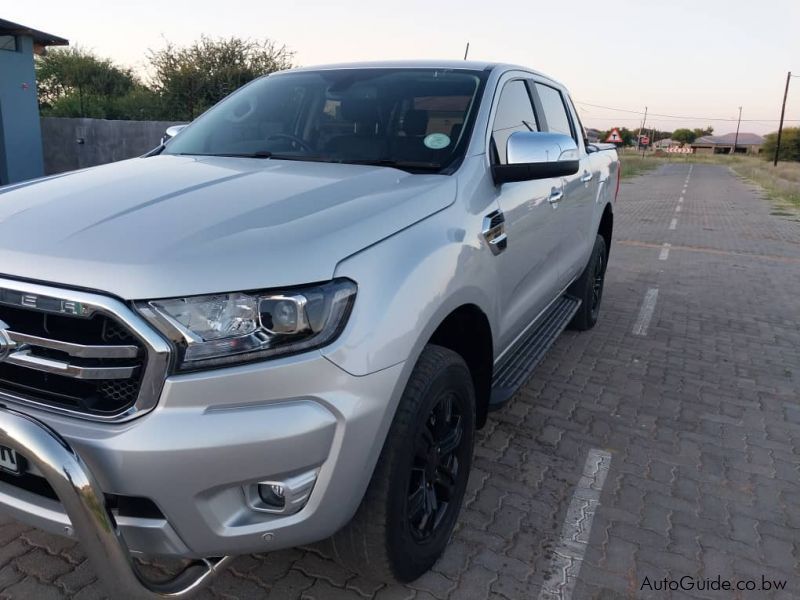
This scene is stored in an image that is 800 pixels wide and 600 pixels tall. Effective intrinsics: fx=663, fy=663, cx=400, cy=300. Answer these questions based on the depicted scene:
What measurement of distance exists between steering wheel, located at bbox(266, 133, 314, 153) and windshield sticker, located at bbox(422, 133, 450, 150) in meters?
0.53

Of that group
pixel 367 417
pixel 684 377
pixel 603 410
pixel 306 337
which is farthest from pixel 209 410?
pixel 684 377

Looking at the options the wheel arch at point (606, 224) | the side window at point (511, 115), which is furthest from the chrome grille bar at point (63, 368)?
the wheel arch at point (606, 224)

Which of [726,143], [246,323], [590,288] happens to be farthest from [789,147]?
[246,323]

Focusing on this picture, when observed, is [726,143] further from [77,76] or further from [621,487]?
[621,487]

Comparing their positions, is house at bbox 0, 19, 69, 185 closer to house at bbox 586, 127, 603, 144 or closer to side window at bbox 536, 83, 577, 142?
house at bbox 586, 127, 603, 144

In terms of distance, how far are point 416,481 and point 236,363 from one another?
3.05ft

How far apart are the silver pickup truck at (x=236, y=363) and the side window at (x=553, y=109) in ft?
5.84

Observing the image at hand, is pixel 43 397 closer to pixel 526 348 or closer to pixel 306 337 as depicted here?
pixel 306 337

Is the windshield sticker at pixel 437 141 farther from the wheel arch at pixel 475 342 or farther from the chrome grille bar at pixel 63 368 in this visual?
the chrome grille bar at pixel 63 368

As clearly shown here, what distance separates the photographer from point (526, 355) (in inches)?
145

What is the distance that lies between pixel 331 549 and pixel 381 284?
898mm

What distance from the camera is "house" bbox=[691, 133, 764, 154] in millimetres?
135375

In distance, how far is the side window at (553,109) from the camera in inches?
161

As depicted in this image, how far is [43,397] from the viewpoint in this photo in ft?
5.79
